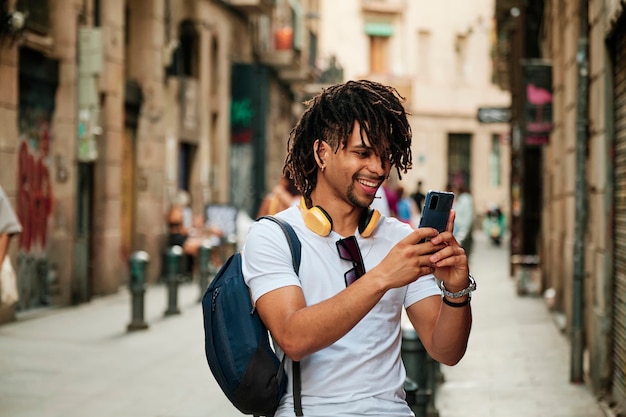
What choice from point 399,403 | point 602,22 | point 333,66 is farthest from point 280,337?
point 333,66

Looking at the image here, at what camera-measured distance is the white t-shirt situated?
3.10 metres

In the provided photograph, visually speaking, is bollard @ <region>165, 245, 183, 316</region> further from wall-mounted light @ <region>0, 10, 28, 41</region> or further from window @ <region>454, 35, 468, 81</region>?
window @ <region>454, 35, 468, 81</region>

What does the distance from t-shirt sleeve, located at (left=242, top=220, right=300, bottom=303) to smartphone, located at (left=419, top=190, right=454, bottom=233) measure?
0.37m

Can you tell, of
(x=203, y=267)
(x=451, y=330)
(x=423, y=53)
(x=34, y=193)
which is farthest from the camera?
(x=423, y=53)

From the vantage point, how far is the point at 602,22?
888 cm

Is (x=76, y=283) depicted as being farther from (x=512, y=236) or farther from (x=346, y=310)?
(x=346, y=310)

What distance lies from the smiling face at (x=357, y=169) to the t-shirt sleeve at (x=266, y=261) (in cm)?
20

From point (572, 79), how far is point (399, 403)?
9258mm

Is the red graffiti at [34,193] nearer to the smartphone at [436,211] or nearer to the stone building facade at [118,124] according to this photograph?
the stone building facade at [118,124]

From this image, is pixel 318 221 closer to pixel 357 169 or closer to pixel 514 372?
pixel 357 169

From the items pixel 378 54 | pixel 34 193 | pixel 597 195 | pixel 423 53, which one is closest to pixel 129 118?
pixel 34 193

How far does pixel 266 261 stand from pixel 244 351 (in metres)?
0.23

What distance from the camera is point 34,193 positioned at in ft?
50.7

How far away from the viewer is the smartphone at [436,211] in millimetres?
2973
